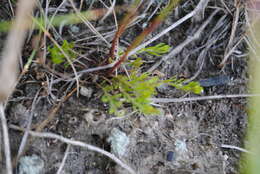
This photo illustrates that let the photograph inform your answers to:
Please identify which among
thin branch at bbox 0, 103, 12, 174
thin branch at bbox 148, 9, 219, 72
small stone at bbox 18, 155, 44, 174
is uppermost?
thin branch at bbox 148, 9, 219, 72

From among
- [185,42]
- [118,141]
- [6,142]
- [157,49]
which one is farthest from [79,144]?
[185,42]

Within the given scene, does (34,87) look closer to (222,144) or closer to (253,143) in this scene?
(222,144)

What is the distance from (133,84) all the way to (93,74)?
0.21 m

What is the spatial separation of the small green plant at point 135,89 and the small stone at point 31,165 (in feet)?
1.17

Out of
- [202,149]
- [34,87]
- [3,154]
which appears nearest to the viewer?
[3,154]

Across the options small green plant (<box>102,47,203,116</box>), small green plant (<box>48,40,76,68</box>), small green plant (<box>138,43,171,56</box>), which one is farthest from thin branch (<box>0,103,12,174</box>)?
small green plant (<box>138,43,171,56</box>)

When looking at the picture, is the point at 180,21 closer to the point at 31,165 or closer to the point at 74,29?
the point at 74,29

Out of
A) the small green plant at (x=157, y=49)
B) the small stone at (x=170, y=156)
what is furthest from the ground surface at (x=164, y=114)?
the small green plant at (x=157, y=49)

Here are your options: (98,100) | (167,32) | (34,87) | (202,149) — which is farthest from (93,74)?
(202,149)

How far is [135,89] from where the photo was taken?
119 cm

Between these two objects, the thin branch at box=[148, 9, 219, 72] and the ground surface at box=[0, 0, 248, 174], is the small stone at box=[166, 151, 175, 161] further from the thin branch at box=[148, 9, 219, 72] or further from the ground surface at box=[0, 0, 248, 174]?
the thin branch at box=[148, 9, 219, 72]

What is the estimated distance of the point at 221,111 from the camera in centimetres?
151

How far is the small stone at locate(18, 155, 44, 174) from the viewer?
3.91 feet

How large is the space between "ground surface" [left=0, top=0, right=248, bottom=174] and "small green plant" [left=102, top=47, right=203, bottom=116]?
0.09 m
